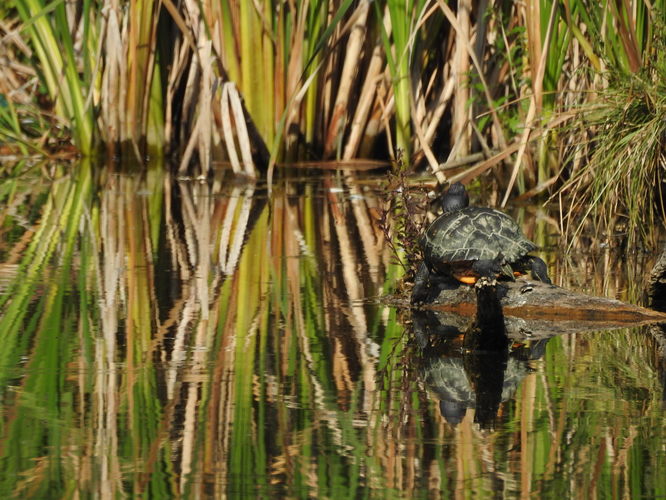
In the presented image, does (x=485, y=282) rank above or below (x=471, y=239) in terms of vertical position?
below

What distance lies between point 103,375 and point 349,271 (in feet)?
6.87

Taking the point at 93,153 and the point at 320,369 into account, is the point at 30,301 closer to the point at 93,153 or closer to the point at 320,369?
the point at 320,369

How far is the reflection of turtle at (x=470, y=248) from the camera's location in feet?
16.1

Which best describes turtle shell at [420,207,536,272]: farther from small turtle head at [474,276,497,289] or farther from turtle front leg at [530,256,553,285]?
small turtle head at [474,276,497,289]

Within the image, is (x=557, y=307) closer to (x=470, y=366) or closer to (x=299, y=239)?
(x=470, y=366)

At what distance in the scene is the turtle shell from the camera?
492cm

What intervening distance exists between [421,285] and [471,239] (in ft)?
0.93

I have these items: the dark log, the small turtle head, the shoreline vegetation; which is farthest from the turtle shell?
the shoreline vegetation

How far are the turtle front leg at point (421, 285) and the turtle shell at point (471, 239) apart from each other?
3 centimetres

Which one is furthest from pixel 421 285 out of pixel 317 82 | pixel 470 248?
pixel 317 82

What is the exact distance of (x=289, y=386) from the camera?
388 centimetres

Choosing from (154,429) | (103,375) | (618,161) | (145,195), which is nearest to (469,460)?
(154,429)

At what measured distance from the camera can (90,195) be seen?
8734 millimetres

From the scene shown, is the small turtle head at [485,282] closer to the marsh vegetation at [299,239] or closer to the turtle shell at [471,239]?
the marsh vegetation at [299,239]
